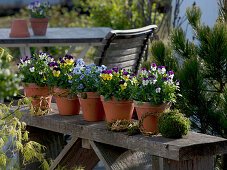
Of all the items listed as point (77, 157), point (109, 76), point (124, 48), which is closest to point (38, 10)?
point (124, 48)

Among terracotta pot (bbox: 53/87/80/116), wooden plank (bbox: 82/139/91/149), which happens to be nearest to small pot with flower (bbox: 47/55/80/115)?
terracotta pot (bbox: 53/87/80/116)

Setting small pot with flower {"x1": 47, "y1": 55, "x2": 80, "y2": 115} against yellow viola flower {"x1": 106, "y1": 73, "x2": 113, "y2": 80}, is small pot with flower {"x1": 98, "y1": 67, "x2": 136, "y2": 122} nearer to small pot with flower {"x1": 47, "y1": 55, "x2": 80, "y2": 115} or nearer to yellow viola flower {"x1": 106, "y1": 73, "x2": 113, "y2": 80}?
yellow viola flower {"x1": 106, "y1": 73, "x2": 113, "y2": 80}

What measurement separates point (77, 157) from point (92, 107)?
15.3 inches

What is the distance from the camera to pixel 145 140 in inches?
73.0

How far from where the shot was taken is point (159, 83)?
190 centimetres

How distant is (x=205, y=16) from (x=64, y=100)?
222 centimetres

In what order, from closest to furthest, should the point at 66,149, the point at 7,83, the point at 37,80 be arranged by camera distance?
1. the point at 7,83
2. the point at 66,149
3. the point at 37,80

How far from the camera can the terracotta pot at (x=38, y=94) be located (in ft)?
7.89

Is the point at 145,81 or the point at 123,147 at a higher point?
the point at 145,81

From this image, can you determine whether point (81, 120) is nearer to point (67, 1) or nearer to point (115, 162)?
point (115, 162)

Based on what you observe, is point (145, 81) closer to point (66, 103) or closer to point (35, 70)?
point (66, 103)

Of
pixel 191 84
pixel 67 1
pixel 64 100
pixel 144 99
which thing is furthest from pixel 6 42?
pixel 67 1

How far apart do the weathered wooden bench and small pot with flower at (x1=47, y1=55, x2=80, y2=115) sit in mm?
51

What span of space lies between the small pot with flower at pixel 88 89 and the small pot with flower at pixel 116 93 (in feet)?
0.32
